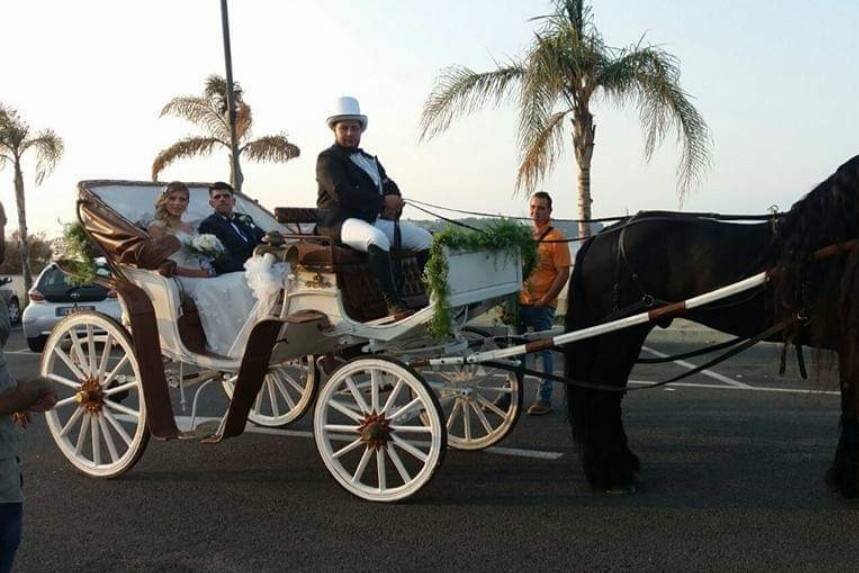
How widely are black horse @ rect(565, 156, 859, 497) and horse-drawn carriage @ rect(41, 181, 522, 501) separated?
73cm

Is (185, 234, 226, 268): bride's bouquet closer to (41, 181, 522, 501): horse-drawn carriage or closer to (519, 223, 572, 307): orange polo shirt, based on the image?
(41, 181, 522, 501): horse-drawn carriage

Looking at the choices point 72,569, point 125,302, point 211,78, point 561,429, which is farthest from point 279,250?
point 211,78

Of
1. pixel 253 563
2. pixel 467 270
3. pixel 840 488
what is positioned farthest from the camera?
pixel 467 270

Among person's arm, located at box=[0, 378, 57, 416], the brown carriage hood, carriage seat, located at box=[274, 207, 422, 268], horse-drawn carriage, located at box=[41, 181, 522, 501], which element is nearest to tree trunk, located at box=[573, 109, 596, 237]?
horse-drawn carriage, located at box=[41, 181, 522, 501]

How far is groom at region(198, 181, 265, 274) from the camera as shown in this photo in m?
6.11

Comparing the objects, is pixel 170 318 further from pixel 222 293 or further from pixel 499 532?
pixel 499 532

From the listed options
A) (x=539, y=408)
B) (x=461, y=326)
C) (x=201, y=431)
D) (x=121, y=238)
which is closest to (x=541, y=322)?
(x=539, y=408)

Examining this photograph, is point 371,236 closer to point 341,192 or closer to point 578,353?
point 341,192

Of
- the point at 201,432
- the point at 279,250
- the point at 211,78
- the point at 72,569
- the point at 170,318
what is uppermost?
the point at 211,78

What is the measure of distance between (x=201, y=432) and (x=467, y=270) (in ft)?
6.94

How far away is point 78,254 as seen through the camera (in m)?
5.82

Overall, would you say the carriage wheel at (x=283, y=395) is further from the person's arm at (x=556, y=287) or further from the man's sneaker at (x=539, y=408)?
the person's arm at (x=556, y=287)

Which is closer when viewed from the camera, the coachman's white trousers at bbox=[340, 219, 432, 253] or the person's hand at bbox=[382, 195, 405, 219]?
the coachman's white trousers at bbox=[340, 219, 432, 253]

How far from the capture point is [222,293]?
5.67m
